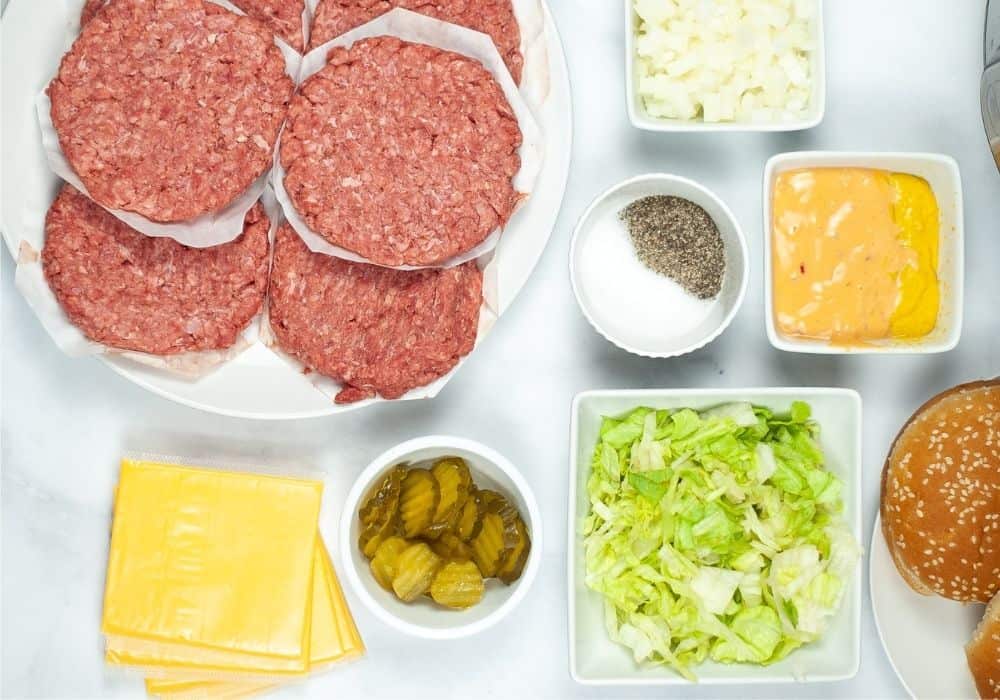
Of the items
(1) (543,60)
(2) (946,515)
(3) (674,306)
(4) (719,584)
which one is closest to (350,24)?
(1) (543,60)

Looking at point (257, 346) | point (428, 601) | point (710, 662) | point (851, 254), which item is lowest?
point (710, 662)

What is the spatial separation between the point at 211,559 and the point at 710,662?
83cm

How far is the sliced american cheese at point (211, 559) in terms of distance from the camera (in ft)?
5.30

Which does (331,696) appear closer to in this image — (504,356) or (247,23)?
(504,356)

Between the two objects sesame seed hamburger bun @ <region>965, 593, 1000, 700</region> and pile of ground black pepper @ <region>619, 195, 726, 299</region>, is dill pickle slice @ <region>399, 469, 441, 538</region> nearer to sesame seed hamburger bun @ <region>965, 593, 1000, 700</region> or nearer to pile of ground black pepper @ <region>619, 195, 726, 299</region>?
pile of ground black pepper @ <region>619, 195, 726, 299</region>

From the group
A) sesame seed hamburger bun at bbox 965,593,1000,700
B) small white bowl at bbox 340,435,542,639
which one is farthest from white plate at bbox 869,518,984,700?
small white bowl at bbox 340,435,542,639

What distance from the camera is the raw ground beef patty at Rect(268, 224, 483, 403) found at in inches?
60.6

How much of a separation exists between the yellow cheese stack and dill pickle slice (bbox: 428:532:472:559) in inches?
8.3

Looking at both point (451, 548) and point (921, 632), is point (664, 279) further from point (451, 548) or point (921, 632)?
point (921, 632)

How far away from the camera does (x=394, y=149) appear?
1.47 meters

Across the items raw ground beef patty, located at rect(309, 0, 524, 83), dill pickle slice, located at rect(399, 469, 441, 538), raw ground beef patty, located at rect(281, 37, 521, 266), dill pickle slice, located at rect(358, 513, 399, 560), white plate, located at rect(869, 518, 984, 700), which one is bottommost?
white plate, located at rect(869, 518, 984, 700)

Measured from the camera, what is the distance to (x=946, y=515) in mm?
1503

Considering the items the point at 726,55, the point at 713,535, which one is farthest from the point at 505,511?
the point at 726,55

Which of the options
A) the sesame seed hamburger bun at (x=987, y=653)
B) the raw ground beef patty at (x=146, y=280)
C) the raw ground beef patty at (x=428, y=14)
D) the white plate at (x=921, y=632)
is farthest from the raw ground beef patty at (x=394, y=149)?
the sesame seed hamburger bun at (x=987, y=653)
